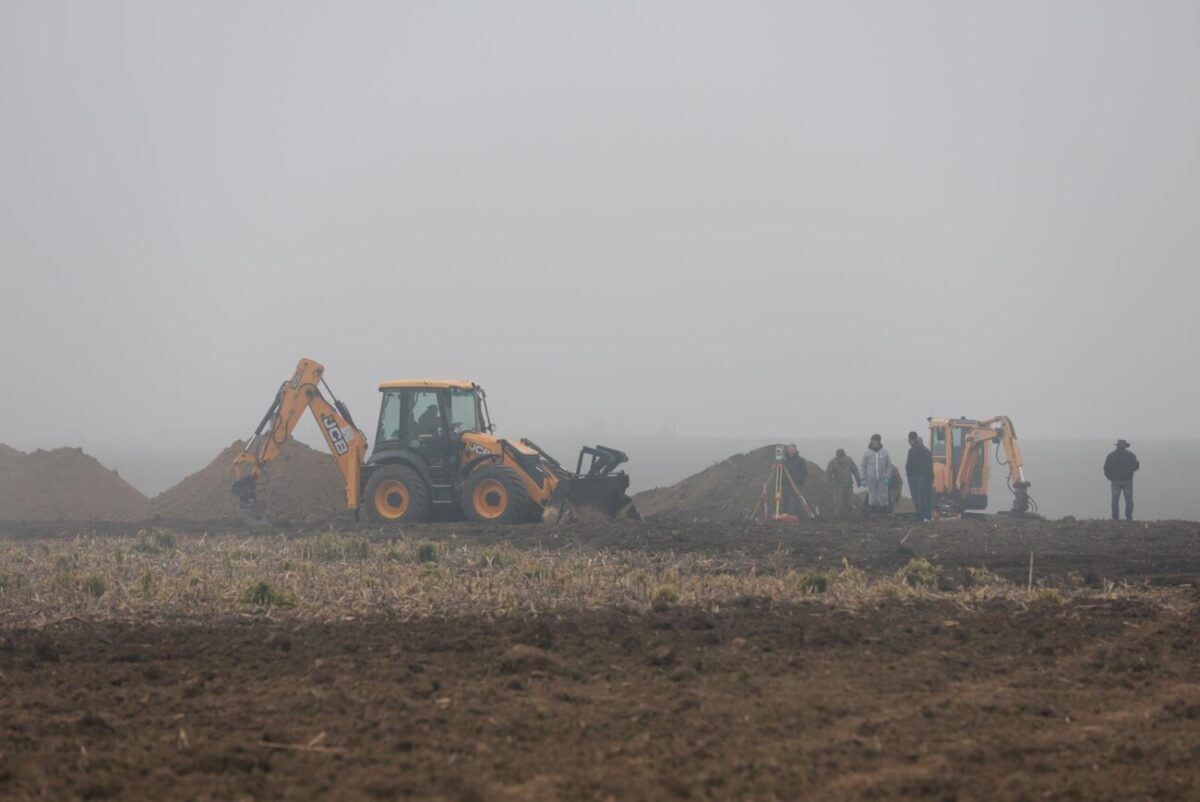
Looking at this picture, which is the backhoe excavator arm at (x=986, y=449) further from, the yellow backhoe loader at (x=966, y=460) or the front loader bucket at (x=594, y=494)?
the front loader bucket at (x=594, y=494)

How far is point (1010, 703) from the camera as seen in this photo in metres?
7.67

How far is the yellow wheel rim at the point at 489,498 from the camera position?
2080 centimetres

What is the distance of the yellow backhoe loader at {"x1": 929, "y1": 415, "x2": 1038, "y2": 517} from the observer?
27828mm

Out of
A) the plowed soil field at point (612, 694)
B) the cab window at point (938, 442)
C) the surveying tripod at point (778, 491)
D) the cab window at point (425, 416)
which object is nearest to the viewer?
the plowed soil field at point (612, 694)

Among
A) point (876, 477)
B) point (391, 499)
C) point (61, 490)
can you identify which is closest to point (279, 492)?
point (61, 490)

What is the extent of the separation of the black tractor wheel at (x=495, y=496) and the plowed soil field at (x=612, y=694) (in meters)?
7.00

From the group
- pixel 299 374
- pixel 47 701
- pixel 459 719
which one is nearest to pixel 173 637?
pixel 47 701

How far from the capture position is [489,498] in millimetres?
20969

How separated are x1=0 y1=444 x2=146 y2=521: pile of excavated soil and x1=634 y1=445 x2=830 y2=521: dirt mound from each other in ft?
40.7

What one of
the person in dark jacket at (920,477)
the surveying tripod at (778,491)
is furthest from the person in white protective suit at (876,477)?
the surveying tripod at (778,491)

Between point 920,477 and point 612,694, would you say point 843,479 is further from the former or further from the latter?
point 612,694

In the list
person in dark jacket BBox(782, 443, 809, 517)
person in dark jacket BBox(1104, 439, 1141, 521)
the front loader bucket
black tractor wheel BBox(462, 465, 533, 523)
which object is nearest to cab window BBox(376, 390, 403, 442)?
black tractor wheel BBox(462, 465, 533, 523)

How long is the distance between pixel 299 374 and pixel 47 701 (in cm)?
1499

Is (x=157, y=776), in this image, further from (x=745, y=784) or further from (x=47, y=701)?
(x=745, y=784)
